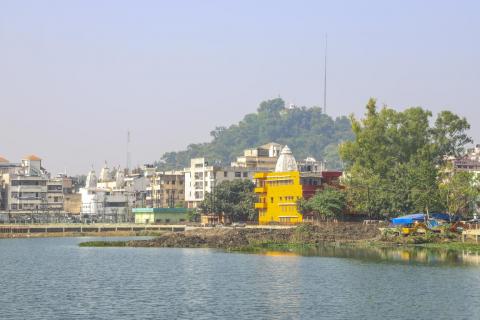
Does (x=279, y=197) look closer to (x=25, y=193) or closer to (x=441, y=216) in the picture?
(x=441, y=216)

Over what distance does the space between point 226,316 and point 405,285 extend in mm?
17224

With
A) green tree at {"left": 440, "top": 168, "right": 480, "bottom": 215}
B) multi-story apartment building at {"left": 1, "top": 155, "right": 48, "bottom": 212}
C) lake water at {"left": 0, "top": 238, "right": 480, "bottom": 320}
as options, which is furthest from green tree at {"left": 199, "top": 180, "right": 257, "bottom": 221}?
multi-story apartment building at {"left": 1, "top": 155, "right": 48, "bottom": 212}

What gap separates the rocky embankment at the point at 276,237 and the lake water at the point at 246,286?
10858 millimetres

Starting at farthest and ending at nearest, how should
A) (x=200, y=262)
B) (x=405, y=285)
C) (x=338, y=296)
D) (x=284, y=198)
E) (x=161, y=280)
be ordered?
(x=284, y=198) → (x=200, y=262) → (x=161, y=280) → (x=405, y=285) → (x=338, y=296)

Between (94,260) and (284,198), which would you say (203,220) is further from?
(94,260)

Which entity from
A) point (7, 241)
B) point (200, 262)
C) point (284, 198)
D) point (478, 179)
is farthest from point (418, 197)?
point (7, 241)

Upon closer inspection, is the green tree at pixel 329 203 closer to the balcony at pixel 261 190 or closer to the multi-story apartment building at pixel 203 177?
the balcony at pixel 261 190

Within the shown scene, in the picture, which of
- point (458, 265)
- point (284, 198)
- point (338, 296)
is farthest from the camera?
point (284, 198)

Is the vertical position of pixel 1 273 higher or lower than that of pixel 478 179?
lower

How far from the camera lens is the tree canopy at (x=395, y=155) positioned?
113625 mm

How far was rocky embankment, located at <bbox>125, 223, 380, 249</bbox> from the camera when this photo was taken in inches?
4090

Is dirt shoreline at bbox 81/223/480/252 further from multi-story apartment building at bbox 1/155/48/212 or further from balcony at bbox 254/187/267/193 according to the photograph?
multi-story apartment building at bbox 1/155/48/212

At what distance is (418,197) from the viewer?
360ft

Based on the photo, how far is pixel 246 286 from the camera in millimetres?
62906
